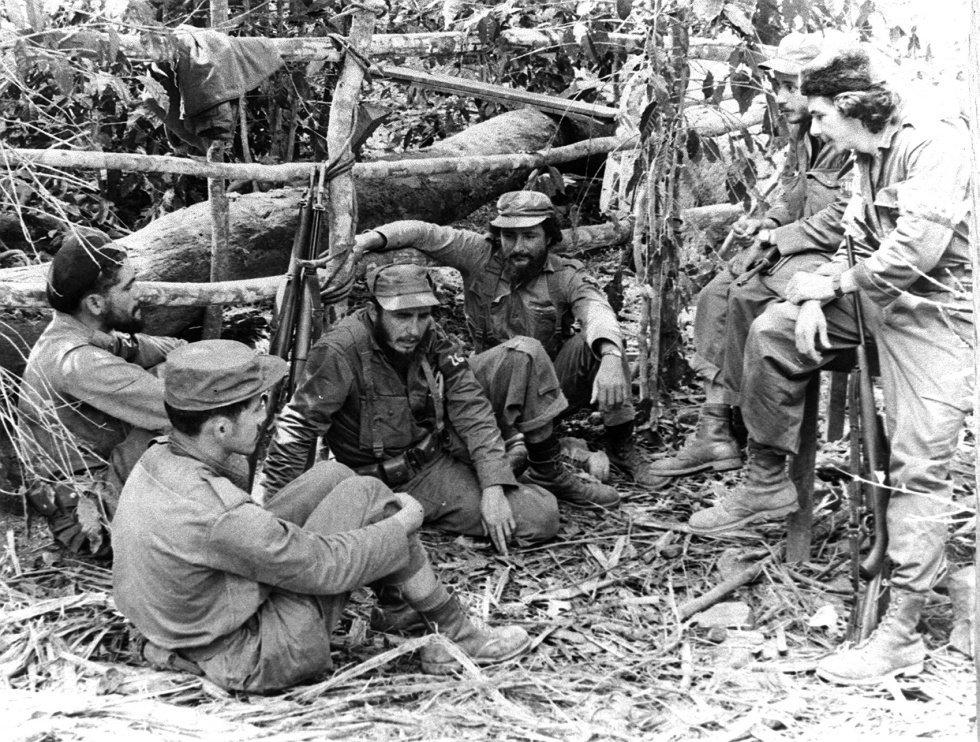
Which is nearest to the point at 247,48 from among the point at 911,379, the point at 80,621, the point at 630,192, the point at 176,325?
the point at 176,325

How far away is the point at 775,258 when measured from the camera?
571cm

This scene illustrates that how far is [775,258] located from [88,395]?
3299 mm

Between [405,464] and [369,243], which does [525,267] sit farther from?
[405,464]

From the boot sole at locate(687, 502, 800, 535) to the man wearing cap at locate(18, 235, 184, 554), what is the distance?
2.58 m

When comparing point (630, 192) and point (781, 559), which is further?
point (630, 192)

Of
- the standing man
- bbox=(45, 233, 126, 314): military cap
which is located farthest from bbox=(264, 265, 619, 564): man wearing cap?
the standing man

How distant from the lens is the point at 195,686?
13.4 ft

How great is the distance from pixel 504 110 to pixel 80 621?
5723mm

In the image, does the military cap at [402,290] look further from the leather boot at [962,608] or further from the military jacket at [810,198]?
the leather boot at [962,608]

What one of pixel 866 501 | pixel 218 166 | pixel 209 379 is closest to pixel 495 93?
pixel 218 166

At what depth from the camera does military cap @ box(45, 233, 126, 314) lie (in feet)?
15.8

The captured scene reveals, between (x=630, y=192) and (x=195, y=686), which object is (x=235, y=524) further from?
(x=630, y=192)

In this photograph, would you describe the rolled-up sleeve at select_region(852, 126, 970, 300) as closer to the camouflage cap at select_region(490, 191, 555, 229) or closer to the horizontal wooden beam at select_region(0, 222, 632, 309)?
the camouflage cap at select_region(490, 191, 555, 229)

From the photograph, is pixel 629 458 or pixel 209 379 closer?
pixel 209 379
